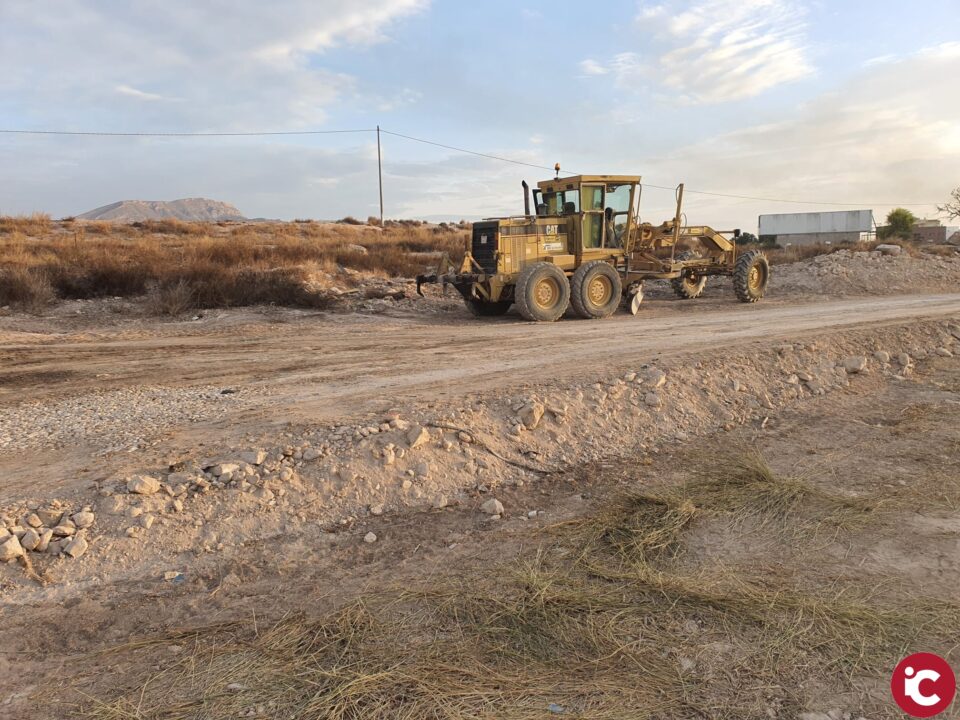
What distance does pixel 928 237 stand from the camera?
1948 inches

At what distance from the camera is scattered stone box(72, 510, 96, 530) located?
427 centimetres

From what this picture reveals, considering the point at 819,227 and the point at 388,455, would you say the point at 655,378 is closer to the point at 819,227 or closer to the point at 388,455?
the point at 388,455

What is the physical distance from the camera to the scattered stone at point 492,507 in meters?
5.00

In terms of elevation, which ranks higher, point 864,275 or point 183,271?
point 183,271

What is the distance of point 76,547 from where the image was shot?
13.4ft

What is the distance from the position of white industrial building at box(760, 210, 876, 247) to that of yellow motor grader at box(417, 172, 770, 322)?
4974cm

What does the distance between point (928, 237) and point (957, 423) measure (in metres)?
52.1

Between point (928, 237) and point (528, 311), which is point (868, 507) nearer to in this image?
point (528, 311)

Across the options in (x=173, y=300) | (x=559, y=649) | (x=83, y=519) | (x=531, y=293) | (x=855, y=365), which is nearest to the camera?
(x=559, y=649)

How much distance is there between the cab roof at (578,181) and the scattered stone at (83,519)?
38.8 ft

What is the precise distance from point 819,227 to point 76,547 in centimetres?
7131

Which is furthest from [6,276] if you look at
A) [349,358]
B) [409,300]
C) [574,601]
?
[574,601]

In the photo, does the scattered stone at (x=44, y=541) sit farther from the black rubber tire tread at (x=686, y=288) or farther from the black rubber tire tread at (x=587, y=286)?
the black rubber tire tread at (x=686, y=288)

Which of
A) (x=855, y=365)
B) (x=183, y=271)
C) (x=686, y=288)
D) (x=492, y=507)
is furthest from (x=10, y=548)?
(x=686, y=288)
